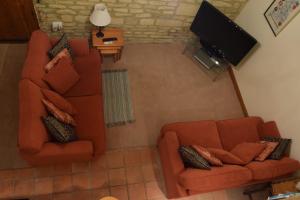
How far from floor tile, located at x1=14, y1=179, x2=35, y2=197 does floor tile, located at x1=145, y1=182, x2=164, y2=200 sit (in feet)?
4.47

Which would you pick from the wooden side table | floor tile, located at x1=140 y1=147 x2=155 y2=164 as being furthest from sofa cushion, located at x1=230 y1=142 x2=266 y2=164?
the wooden side table

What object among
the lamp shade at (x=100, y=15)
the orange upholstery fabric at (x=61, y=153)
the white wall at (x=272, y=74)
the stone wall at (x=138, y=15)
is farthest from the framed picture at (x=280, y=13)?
the orange upholstery fabric at (x=61, y=153)

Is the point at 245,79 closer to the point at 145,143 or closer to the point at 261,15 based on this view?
the point at 261,15

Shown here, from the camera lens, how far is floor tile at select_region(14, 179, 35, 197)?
3149mm

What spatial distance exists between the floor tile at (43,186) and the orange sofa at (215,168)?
138 centimetres

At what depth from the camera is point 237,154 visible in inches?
135

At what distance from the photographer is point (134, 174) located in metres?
3.52

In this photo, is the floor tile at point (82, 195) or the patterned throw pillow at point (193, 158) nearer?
the patterned throw pillow at point (193, 158)

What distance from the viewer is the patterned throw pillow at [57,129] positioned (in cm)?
283

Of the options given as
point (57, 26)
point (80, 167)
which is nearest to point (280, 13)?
point (57, 26)

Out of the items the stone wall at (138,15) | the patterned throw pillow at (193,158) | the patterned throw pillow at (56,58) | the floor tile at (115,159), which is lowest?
the patterned throw pillow at (193,158)

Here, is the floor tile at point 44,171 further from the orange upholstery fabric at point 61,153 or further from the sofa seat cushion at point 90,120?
the sofa seat cushion at point 90,120

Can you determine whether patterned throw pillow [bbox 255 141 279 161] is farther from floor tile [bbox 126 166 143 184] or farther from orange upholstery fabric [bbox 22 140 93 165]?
orange upholstery fabric [bbox 22 140 93 165]

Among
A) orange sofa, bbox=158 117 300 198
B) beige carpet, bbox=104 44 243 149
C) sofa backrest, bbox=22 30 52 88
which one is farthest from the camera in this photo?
beige carpet, bbox=104 44 243 149
